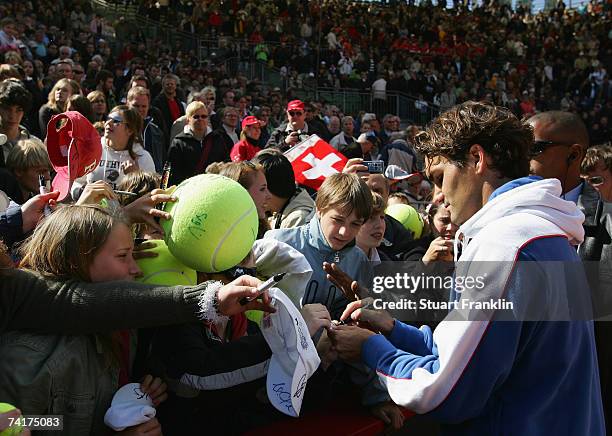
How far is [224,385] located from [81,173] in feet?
4.55

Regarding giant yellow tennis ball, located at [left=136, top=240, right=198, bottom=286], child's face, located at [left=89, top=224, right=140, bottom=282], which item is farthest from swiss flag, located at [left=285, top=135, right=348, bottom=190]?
child's face, located at [left=89, top=224, right=140, bottom=282]

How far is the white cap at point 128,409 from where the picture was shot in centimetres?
193

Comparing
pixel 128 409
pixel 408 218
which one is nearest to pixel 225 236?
pixel 128 409

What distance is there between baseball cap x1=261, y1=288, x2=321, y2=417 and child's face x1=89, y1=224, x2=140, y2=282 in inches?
19.2

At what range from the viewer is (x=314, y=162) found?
209 inches

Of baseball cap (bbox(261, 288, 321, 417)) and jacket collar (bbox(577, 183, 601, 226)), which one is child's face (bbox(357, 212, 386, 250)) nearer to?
jacket collar (bbox(577, 183, 601, 226))

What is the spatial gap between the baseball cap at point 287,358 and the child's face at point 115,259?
0.49 m

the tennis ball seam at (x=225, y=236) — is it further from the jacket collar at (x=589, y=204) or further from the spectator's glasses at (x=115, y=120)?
the spectator's glasses at (x=115, y=120)

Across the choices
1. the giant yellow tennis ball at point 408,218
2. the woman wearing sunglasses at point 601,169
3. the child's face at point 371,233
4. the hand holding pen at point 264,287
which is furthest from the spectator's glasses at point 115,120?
the hand holding pen at point 264,287

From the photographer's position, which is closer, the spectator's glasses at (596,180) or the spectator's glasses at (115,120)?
the spectator's glasses at (596,180)

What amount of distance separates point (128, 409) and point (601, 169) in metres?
4.09

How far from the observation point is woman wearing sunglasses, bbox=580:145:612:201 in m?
4.71

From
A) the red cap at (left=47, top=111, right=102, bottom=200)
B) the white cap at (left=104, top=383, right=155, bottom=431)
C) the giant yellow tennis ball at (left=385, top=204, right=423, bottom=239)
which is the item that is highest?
the red cap at (left=47, top=111, right=102, bottom=200)

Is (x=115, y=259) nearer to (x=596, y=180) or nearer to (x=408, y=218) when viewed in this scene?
(x=408, y=218)
